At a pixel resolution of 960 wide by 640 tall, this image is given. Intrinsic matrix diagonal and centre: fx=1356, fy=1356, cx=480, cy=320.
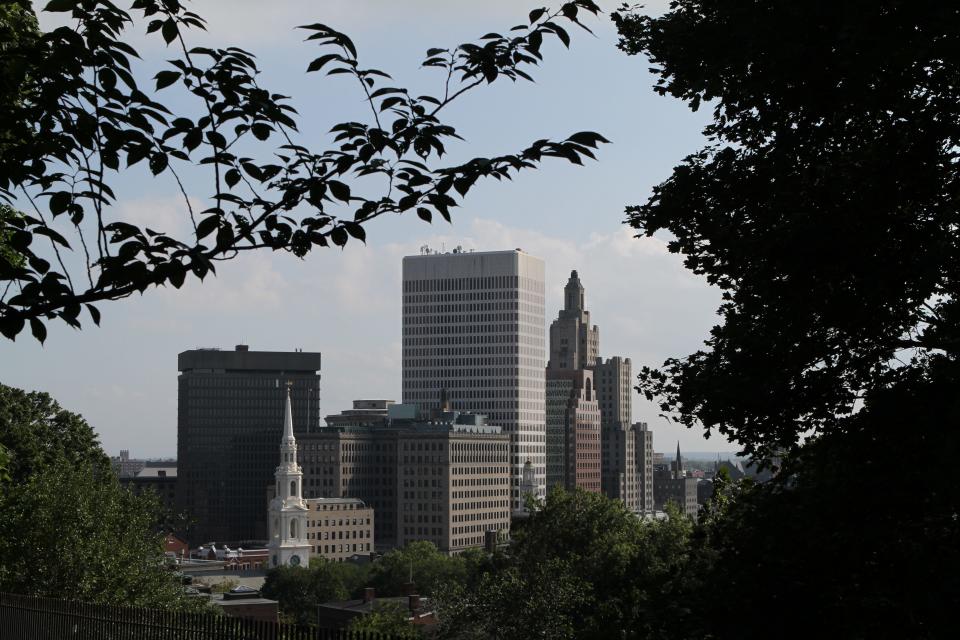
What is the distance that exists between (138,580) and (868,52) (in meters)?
30.7

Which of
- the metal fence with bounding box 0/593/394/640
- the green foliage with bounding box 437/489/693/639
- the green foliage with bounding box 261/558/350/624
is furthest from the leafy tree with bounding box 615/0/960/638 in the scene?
the green foliage with bounding box 261/558/350/624

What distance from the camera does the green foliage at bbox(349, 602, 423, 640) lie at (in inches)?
2960

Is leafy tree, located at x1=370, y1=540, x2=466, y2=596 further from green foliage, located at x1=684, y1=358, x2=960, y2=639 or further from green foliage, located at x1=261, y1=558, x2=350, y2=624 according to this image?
green foliage, located at x1=684, y1=358, x2=960, y2=639

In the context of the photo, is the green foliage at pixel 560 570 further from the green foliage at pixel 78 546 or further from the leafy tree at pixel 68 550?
the leafy tree at pixel 68 550

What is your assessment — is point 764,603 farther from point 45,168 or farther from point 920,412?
point 45,168

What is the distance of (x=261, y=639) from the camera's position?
22.8m

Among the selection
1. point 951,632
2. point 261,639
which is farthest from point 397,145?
point 261,639

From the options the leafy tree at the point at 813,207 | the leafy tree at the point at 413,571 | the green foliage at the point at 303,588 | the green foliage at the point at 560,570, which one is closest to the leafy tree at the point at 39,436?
the green foliage at the point at 560,570

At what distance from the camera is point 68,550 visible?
40.6m

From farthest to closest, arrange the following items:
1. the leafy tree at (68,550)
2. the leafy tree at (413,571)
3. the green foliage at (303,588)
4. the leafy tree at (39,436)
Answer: the leafy tree at (413,571) < the green foliage at (303,588) < the leafy tree at (39,436) < the leafy tree at (68,550)

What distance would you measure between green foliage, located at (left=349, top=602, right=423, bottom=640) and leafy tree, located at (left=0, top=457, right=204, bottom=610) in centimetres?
2665

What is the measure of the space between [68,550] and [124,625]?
15681 mm

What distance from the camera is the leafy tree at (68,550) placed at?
40312mm

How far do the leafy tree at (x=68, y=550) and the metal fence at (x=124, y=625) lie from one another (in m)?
11.3
